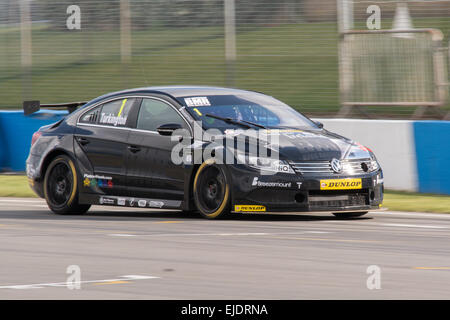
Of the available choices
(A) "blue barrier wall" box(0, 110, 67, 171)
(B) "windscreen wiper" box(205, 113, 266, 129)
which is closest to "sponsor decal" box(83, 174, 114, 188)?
(B) "windscreen wiper" box(205, 113, 266, 129)

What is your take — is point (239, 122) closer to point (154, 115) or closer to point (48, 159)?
point (154, 115)

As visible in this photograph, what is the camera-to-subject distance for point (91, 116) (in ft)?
40.3

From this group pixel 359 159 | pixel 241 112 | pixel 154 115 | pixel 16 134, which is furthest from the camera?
pixel 16 134

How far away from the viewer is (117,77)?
18688 millimetres

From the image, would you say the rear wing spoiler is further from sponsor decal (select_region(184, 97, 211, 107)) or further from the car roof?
sponsor decal (select_region(184, 97, 211, 107))

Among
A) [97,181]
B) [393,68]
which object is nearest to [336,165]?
[97,181]

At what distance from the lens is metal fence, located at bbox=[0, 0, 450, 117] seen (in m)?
16.6

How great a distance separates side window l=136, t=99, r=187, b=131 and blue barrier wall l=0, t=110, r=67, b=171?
19.9ft

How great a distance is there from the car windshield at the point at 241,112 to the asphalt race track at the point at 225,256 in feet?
3.31

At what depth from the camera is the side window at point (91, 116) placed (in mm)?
12227

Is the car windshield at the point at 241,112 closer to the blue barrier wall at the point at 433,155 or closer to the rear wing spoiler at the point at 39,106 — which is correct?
the rear wing spoiler at the point at 39,106

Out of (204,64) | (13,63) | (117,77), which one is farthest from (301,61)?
(13,63)

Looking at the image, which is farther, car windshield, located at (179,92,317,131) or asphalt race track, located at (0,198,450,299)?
car windshield, located at (179,92,317,131)

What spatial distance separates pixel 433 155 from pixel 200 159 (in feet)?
13.3
